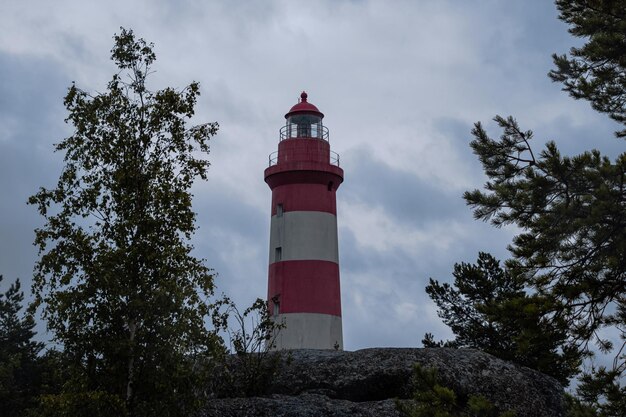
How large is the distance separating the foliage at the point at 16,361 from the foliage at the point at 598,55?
691 inches

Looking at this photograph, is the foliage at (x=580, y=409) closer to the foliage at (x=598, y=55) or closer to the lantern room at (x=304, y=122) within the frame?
the foliage at (x=598, y=55)

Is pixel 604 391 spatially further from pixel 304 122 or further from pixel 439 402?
pixel 304 122

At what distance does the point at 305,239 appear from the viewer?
31.3 meters

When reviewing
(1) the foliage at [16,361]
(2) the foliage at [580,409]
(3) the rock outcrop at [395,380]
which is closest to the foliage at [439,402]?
(2) the foliage at [580,409]

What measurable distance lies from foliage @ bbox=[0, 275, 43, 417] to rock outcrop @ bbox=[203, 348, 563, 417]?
952cm

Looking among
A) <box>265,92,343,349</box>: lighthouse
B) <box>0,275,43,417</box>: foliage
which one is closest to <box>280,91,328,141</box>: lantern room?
<box>265,92,343,349</box>: lighthouse

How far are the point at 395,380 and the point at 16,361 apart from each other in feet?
50.4

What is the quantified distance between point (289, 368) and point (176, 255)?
5.61 m

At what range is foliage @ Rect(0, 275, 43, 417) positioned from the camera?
29578mm

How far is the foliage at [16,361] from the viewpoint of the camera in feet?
97.0

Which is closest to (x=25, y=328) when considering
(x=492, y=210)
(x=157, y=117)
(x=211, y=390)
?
(x=211, y=390)

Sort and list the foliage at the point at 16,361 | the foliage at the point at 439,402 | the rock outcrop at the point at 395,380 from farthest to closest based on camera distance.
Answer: the foliage at the point at 16,361, the rock outcrop at the point at 395,380, the foliage at the point at 439,402

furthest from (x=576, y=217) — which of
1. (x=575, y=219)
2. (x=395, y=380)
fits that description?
(x=395, y=380)

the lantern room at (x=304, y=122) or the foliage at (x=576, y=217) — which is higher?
the lantern room at (x=304, y=122)
